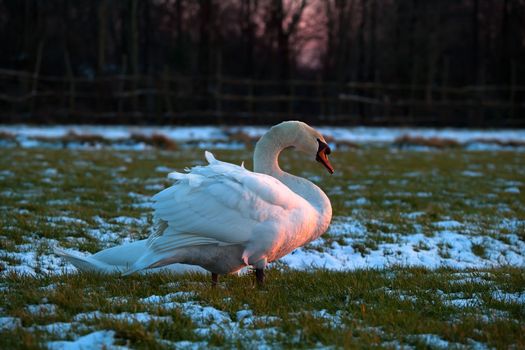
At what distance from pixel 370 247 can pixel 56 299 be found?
3425mm

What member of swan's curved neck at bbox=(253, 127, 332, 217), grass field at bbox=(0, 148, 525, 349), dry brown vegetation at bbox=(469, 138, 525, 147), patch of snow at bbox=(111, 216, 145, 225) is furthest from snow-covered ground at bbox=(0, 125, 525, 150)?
swan's curved neck at bbox=(253, 127, 332, 217)

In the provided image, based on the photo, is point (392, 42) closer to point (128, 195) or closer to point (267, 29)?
point (267, 29)

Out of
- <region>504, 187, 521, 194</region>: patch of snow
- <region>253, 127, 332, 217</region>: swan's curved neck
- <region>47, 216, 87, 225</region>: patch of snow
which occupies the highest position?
<region>253, 127, 332, 217</region>: swan's curved neck

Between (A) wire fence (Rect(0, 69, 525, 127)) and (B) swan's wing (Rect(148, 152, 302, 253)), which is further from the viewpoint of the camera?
(A) wire fence (Rect(0, 69, 525, 127))

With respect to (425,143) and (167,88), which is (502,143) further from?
(167,88)

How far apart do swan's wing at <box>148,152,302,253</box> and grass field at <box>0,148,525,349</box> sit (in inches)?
13.8

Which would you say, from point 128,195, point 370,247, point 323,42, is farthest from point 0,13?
point 370,247

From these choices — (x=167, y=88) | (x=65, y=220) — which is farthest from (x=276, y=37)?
(x=65, y=220)

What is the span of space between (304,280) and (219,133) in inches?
709

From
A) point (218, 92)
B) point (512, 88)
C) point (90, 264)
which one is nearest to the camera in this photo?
point (90, 264)

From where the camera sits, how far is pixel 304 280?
14.3 feet

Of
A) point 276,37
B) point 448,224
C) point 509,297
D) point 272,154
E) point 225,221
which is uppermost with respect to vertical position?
point 276,37

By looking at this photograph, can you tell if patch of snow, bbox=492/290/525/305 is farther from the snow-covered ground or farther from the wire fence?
the wire fence

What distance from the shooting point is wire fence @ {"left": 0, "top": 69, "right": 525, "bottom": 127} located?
997 inches
